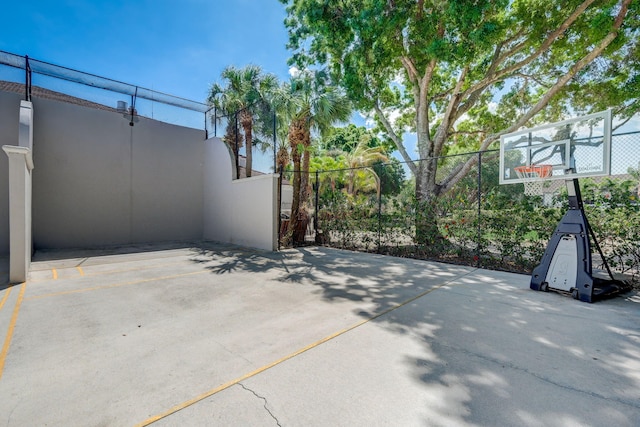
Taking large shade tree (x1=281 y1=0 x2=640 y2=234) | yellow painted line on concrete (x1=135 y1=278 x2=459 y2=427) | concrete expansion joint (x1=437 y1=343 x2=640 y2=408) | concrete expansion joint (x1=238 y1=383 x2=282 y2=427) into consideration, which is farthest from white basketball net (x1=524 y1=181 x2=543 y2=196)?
concrete expansion joint (x1=238 y1=383 x2=282 y2=427)

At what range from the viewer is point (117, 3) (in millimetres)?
7500

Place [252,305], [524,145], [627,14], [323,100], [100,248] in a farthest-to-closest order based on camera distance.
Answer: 1. [323,100]
2. [100,248]
3. [627,14]
4. [524,145]
5. [252,305]

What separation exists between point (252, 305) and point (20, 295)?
352 cm

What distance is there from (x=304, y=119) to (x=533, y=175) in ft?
21.7

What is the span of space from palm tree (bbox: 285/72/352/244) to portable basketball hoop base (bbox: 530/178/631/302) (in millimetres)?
6561

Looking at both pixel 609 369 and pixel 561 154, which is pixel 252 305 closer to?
pixel 609 369

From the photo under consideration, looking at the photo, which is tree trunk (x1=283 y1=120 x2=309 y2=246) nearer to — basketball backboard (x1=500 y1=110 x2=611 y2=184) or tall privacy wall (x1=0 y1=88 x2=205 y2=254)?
tall privacy wall (x1=0 y1=88 x2=205 y2=254)

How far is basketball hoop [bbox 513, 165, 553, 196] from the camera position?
16.0ft

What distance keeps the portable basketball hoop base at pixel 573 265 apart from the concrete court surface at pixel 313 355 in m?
0.24

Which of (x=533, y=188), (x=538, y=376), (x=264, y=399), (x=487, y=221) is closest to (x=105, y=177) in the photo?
(x=264, y=399)

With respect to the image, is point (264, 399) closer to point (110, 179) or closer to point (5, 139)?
point (110, 179)

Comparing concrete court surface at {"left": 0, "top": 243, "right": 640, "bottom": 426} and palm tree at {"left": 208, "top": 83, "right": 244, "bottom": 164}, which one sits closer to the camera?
concrete court surface at {"left": 0, "top": 243, "right": 640, "bottom": 426}

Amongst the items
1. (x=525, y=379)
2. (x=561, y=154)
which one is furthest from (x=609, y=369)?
(x=561, y=154)

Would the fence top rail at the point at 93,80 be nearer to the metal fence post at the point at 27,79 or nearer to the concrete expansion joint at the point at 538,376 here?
the metal fence post at the point at 27,79
